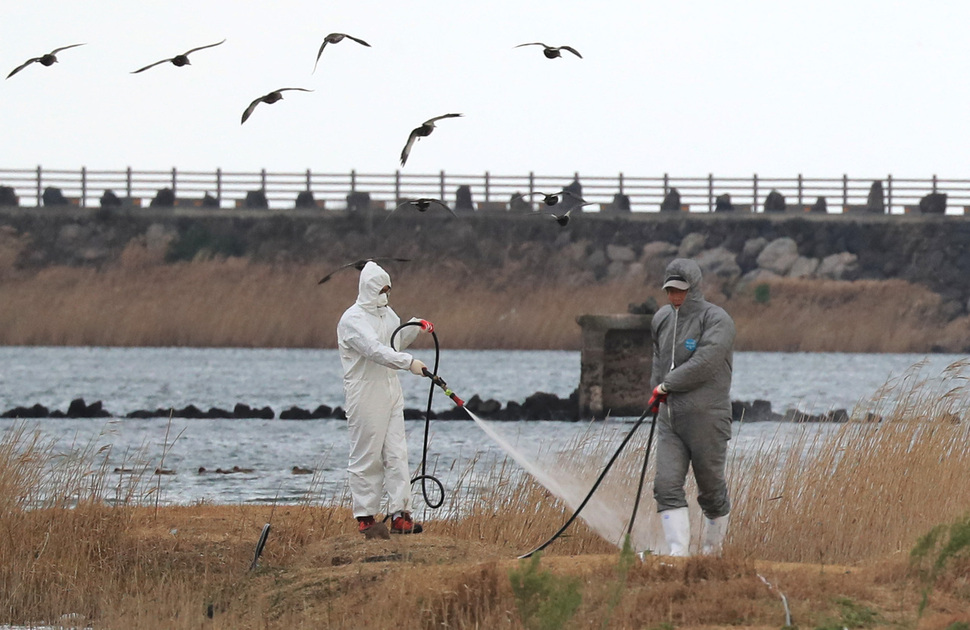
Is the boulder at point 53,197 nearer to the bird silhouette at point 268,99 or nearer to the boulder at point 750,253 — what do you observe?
the boulder at point 750,253

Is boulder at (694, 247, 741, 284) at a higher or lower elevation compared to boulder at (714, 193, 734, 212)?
lower

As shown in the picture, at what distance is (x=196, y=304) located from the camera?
4894cm

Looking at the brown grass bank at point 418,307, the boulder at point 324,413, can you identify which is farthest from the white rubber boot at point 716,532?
the brown grass bank at point 418,307

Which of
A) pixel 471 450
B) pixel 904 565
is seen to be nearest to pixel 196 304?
pixel 471 450

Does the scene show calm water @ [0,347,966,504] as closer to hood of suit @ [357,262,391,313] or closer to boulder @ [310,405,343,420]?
boulder @ [310,405,343,420]

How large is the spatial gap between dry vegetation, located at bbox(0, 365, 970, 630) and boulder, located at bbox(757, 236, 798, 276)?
41812 millimetres

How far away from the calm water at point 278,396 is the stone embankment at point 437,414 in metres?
0.56

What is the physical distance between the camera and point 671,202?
5797cm

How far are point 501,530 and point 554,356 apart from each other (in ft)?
161

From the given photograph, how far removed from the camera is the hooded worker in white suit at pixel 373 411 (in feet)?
34.5

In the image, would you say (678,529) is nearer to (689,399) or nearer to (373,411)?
(689,399)

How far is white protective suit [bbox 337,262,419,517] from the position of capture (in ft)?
34.5

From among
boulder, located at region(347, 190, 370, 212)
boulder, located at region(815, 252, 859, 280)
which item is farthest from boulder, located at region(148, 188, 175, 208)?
boulder, located at region(815, 252, 859, 280)

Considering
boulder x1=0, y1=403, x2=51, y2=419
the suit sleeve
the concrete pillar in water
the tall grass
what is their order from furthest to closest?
boulder x1=0, y1=403, x2=51, y2=419
the concrete pillar in water
the tall grass
the suit sleeve
